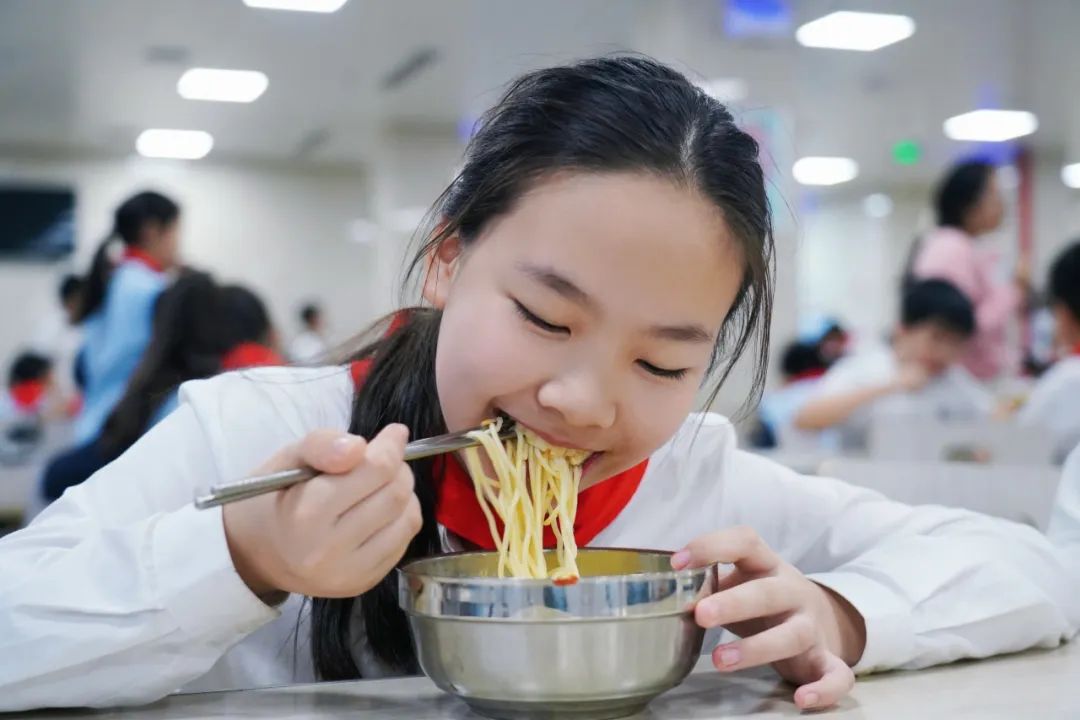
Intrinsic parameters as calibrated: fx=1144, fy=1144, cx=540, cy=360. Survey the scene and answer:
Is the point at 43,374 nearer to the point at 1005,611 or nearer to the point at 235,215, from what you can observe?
the point at 235,215

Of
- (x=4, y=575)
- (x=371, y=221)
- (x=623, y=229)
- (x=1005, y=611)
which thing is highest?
(x=371, y=221)

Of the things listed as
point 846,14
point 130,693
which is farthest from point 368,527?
point 846,14

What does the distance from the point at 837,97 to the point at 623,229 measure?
A: 870 cm

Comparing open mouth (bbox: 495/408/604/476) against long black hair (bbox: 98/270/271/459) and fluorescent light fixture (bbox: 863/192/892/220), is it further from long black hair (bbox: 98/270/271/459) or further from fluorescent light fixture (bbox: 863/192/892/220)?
fluorescent light fixture (bbox: 863/192/892/220)

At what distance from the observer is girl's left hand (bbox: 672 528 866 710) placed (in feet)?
2.74

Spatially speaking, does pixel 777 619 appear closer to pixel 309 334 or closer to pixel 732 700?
pixel 732 700

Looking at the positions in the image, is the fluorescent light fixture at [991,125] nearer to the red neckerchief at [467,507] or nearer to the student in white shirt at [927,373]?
the student in white shirt at [927,373]

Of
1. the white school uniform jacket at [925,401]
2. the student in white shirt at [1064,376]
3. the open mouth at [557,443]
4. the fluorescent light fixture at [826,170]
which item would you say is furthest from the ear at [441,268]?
the fluorescent light fixture at [826,170]

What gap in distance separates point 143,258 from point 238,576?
12.5 feet

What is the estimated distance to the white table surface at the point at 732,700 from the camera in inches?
32.4

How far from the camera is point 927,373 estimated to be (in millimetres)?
3998

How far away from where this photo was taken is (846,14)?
6445mm

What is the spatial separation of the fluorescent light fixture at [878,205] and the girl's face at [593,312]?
13504 mm

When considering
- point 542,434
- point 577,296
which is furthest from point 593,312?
point 542,434
